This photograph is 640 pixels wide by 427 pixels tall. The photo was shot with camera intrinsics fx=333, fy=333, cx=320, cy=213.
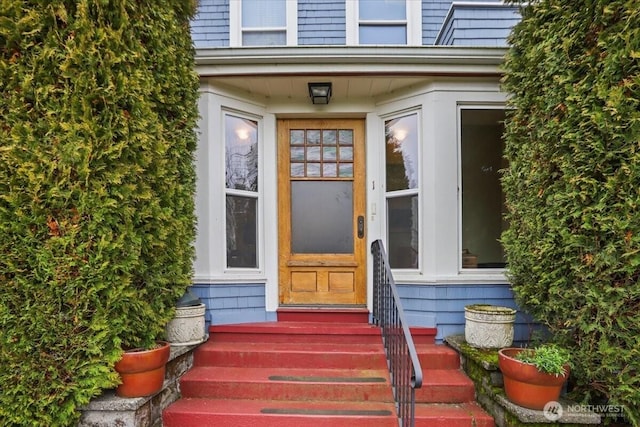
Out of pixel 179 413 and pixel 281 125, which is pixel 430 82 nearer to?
pixel 281 125

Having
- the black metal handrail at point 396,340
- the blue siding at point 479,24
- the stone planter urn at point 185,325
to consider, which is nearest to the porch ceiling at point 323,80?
the blue siding at point 479,24

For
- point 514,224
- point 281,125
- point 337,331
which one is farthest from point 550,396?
point 281,125

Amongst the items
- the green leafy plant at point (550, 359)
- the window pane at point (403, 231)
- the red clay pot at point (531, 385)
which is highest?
the window pane at point (403, 231)

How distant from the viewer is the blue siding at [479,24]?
3.79 m

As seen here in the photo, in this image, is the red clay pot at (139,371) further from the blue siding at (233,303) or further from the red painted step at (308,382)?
the blue siding at (233,303)

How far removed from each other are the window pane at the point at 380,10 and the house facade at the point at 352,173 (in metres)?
Result: 0.73

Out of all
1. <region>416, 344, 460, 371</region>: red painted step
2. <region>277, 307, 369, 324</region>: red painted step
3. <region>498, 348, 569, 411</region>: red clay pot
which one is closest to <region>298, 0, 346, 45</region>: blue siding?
<region>277, 307, 369, 324</region>: red painted step

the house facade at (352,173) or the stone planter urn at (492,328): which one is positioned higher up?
the house facade at (352,173)

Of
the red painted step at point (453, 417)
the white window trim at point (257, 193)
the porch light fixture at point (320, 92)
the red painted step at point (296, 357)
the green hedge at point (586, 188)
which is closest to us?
the green hedge at point (586, 188)

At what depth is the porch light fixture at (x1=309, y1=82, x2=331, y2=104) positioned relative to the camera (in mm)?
3158

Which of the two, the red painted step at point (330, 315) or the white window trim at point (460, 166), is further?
the red painted step at point (330, 315)

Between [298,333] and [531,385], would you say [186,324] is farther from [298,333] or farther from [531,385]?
[531,385]

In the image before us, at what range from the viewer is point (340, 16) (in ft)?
14.1

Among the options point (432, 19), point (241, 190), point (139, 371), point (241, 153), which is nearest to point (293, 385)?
point (139, 371)
